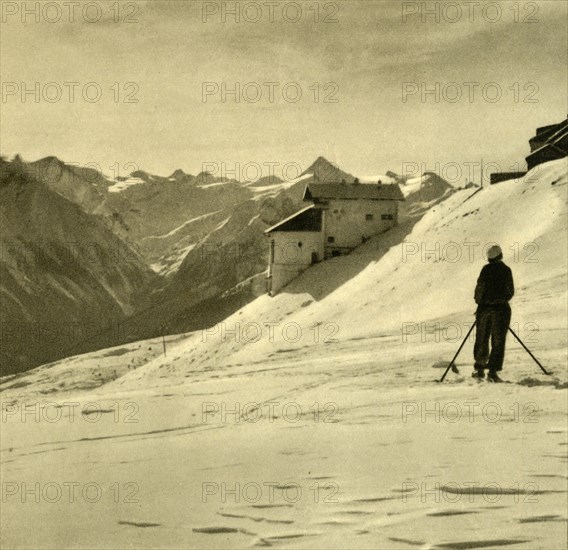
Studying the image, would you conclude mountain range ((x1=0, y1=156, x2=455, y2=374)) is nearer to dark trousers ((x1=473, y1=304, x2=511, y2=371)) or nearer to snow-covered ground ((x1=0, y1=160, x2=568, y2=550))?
snow-covered ground ((x1=0, y1=160, x2=568, y2=550))

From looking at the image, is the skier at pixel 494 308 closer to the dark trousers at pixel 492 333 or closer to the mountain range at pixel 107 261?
the dark trousers at pixel 492 333

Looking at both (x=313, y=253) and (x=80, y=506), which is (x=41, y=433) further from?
(x=313, y=253)

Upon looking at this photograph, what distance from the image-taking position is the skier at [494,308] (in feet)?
41.4

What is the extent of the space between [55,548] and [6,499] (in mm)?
1712

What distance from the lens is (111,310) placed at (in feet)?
354

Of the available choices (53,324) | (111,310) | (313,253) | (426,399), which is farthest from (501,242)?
(111,310)

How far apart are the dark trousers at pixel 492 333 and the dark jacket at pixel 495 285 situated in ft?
0.37

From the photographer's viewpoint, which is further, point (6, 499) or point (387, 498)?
point (6, 499)

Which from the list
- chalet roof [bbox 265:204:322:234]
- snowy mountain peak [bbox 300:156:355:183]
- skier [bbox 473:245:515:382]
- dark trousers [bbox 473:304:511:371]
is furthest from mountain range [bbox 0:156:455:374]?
skier [bbox 473:245:515:382]

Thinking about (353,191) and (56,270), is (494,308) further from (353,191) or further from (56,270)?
(56,270)

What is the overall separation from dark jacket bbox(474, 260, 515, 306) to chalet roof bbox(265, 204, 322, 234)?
35013 mm

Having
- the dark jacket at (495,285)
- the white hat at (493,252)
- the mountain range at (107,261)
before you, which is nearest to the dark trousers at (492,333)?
the dark jacket at (495,285)

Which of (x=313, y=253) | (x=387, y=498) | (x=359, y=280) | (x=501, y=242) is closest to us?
(x=387, y=498)

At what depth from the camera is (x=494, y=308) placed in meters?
12.7
